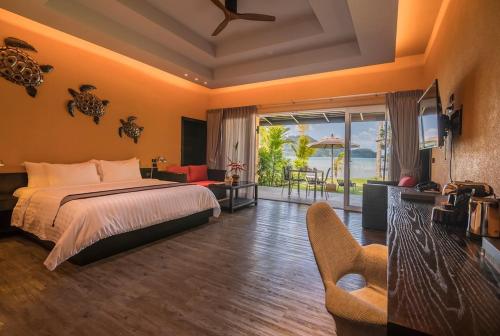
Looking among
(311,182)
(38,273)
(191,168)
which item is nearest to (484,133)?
(38,273)

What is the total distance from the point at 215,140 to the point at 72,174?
3.38 meters

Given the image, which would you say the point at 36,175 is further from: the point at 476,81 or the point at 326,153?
the point at 326,153

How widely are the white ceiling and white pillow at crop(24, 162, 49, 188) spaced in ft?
6.30

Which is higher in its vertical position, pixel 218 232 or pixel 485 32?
pixel 485 32

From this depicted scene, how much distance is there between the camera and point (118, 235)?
2729 mm

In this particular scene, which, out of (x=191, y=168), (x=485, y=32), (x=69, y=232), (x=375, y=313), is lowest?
(x=69, y=232)

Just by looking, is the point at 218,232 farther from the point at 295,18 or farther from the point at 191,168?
the point at 295,18

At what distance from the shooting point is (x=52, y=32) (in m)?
3.62

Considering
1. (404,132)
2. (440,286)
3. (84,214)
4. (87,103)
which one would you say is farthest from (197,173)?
(440,286)

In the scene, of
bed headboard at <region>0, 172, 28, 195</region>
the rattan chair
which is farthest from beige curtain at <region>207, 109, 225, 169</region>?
the rattan chair

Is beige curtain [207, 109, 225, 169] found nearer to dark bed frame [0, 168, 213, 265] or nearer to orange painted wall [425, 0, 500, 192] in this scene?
dark bed frame [0, 168, 213, 265]

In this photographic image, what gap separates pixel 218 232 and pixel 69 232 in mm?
1861

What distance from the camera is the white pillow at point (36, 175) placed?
3322 mm

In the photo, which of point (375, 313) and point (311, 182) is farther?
point (311, 182)
